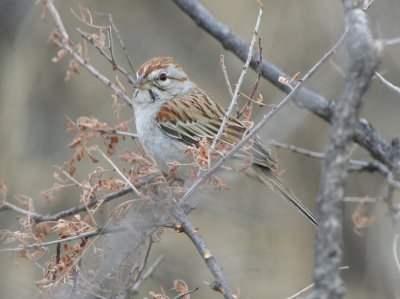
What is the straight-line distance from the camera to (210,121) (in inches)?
222

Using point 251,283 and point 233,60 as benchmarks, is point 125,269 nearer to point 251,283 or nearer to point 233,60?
point 251,283

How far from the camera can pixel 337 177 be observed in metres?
1.80

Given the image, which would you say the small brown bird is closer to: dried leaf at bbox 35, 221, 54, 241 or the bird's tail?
the bird's tail

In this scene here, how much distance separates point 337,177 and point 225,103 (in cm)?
710

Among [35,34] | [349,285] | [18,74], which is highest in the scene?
[35,34]

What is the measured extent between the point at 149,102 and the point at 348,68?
3.82 m

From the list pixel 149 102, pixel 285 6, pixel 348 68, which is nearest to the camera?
pixel 348 68

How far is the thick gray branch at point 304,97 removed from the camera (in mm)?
4629

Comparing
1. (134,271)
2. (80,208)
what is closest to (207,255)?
(134,271)

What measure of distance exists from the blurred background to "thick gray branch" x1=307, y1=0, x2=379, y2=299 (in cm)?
492

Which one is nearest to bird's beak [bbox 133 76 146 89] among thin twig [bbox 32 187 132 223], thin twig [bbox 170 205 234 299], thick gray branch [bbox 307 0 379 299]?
thin twig [bbox 32 187 132 223]

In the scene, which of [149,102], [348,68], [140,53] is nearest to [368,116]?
[140,53]

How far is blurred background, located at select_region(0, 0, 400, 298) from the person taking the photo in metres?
7.55

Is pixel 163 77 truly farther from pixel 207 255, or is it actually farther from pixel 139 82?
pixel 207 255
